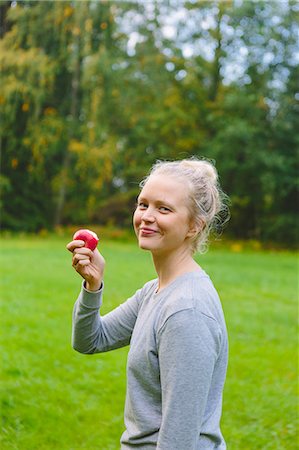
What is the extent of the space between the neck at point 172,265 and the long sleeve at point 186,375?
0.64ft

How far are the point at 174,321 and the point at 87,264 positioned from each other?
1.34ft

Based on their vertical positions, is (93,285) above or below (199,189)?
below

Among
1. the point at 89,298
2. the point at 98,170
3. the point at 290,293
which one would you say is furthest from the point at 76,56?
the point at 89,298

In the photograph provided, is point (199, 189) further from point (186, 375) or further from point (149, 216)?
point (186, 375)

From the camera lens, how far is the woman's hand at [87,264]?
1.92 meters

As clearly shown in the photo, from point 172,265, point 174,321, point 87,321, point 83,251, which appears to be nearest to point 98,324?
point 87,321

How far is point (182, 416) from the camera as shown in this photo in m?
1.61

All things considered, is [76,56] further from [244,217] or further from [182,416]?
[182,416]

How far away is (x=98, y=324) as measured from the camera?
206 cm

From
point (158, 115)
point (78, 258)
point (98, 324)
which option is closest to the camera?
point (78, 258)

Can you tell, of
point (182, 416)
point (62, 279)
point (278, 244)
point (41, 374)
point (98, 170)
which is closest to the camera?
point (182, 416)

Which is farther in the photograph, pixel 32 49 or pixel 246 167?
pixel 246 167

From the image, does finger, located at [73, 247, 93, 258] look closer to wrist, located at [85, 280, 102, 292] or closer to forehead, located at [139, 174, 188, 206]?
wrist, located at [85, 280, 102, 292]

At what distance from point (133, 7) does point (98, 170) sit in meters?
4.47
